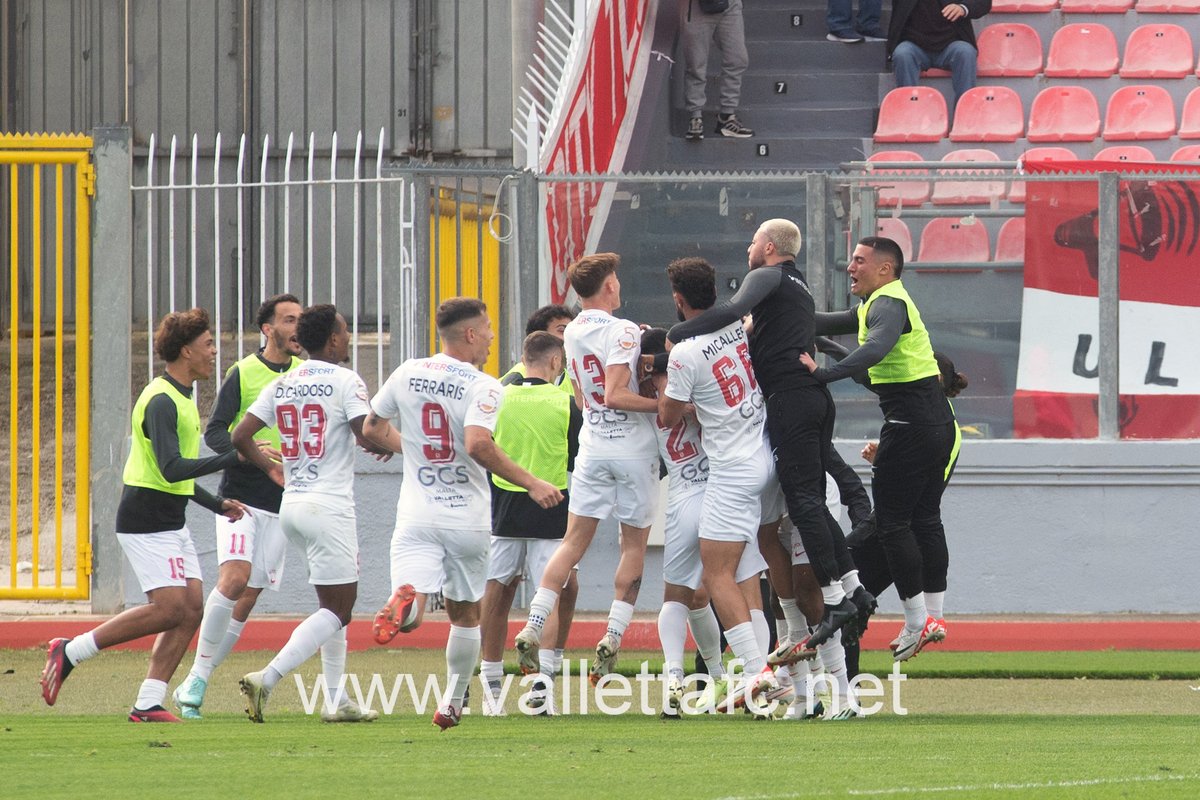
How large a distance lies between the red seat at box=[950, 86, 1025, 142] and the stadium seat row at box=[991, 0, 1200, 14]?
195 cm

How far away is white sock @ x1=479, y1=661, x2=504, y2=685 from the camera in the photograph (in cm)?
846

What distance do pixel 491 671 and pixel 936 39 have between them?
1012 cm

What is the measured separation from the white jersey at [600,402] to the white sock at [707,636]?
2.67ft

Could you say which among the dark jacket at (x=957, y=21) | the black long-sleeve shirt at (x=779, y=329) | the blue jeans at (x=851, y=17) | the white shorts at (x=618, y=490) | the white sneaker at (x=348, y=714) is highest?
the blue jeans at (x=851, y=17)

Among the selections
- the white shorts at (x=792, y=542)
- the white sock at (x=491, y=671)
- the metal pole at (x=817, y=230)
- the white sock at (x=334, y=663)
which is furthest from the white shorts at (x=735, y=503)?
the metal pole at (x=817, y=230)

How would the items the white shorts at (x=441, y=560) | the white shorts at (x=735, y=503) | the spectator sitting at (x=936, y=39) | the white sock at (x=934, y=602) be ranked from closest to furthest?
the white shorts at (x=441, y=560) → the white shorts at (x=735, y=503) → the white sock at (x=934, y=602) → the spectator sitting at (x=936, y=39)

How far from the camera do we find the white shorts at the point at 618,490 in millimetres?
8477

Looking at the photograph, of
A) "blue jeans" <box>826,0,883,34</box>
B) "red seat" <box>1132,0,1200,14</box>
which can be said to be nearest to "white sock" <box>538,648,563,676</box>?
"blue jeans" <box>826,0,883,34</box>

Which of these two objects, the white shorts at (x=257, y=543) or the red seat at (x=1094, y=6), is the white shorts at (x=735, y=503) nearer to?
the white shorts at (x=257, y=543)

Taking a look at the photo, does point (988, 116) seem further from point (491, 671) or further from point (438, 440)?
point (438, 440)

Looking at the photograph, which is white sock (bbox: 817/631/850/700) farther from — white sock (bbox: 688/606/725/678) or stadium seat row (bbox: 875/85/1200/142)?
stadium seat row (bbox: 875/85/1200/142)

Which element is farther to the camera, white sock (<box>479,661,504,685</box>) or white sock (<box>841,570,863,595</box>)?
white sock (<box>479,661,504,685</box>)

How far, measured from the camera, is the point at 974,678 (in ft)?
32.9

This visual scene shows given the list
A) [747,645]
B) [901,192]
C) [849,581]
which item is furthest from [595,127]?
[747,645]
